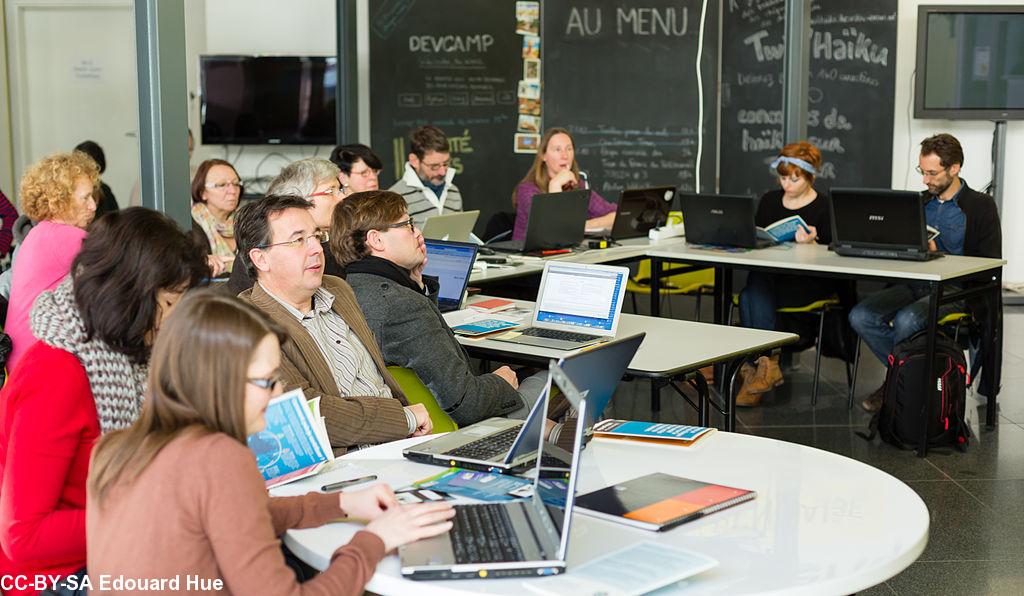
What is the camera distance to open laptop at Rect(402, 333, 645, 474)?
2080 millimetres

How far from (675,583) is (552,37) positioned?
6.83m

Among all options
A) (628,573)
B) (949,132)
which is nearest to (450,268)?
(628,573)

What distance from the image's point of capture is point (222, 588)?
1706mm

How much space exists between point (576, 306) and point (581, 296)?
0.04m

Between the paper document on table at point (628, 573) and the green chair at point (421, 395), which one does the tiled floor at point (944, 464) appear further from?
the paper document on table at point (628, 573)

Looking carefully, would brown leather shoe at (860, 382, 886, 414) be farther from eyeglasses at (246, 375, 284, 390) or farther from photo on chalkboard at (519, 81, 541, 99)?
eyeglasses at (246, 375, 284, 390)

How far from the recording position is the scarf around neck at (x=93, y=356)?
83.6 inches

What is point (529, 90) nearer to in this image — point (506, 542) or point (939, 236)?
point (939, 236)

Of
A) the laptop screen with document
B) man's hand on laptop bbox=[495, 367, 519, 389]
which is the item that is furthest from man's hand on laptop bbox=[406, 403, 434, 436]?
the laptop screen with document

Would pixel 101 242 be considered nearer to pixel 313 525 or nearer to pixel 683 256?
pixel 313 525

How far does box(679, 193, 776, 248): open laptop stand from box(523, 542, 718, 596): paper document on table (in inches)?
164

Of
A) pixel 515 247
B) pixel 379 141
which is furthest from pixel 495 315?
pixel 379 141

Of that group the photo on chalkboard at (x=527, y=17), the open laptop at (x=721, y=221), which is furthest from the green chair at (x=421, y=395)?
the photo on chalkboard at (x=527, y=17)

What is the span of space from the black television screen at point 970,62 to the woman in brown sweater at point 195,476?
288 inches
